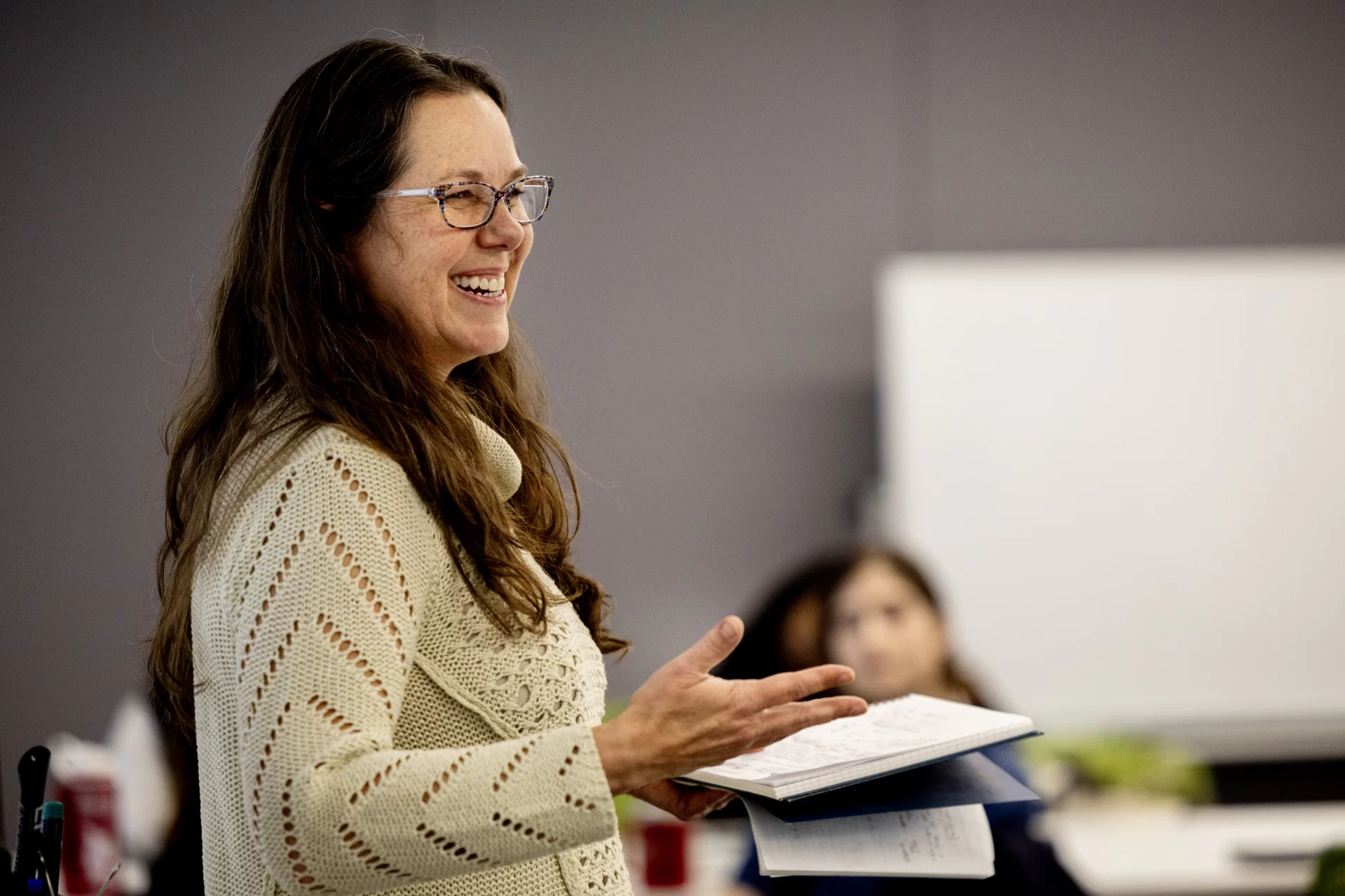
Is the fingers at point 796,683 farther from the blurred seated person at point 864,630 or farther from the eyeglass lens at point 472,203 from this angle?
the blurred seated person at point 864,630

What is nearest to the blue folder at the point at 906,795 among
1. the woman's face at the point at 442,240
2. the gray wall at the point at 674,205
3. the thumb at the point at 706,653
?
the thumb at the point at 706,653

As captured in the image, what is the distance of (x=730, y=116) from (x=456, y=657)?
9.11ft

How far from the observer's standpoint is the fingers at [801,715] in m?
0.90

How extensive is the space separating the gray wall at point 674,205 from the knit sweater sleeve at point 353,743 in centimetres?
254

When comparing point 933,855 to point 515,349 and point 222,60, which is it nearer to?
point 515,349

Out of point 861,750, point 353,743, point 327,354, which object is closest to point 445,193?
point 327,354

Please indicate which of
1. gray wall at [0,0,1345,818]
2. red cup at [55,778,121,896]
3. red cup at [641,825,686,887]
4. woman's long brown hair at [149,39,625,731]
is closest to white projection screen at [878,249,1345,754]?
gray wall at [0,0,1345,818]

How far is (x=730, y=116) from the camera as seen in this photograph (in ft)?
11.4

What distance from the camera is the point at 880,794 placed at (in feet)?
3.64

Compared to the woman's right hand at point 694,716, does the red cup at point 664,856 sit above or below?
below

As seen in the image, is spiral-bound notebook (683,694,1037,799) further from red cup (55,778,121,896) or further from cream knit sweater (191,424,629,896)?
red cup (55,778,121,896)

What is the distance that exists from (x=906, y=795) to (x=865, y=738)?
66mm

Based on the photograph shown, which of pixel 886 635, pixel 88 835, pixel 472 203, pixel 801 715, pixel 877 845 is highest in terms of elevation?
pixel 472 203

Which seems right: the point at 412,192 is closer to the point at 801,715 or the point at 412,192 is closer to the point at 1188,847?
the point at 801,715
